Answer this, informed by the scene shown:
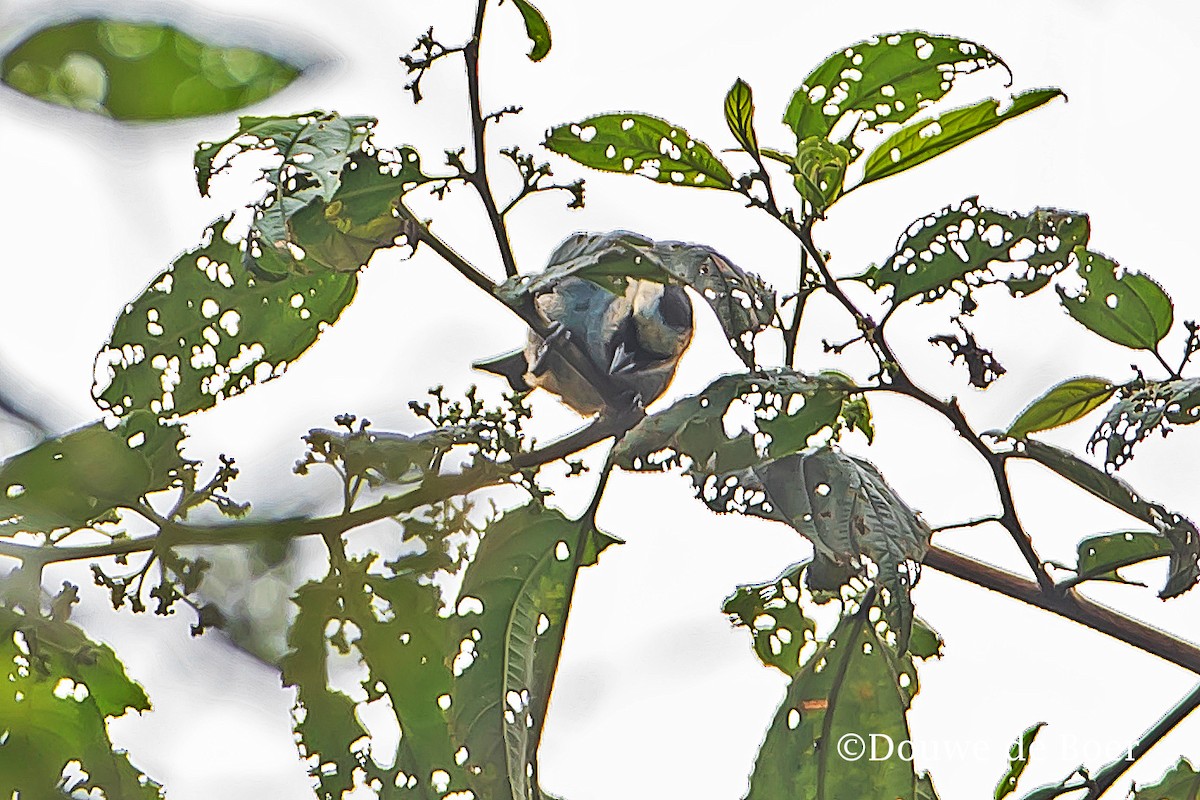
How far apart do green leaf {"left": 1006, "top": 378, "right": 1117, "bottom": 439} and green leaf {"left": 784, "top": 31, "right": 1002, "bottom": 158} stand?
0.13 meters

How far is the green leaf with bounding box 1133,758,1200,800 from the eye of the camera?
0.48 m

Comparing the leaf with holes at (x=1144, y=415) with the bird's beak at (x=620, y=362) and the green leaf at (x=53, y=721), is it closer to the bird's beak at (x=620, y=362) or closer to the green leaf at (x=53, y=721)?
the bird's beak at (x=620, y=362)

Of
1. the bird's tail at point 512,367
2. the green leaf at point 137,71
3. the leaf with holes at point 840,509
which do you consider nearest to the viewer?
the green leaf at point 137,71

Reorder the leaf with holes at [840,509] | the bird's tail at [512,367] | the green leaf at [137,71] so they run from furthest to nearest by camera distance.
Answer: the bird's tail at [512,367]
the leaf with holes at [840,509]
the green leaf at [137,71]

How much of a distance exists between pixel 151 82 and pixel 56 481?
0.59 feet

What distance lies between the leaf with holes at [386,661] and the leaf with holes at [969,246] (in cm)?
20

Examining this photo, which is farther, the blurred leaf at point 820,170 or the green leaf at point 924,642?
the green leaf at point 924,642

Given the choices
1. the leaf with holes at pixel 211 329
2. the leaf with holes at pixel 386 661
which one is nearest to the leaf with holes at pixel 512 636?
the leaf with holes at pixel 386 661

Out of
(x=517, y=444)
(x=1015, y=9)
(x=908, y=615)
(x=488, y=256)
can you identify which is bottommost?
(x=908, y=615)

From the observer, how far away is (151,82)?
23 centimetres

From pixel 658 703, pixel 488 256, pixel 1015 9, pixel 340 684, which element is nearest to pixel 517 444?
pixel 340 684

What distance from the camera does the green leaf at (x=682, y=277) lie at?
0.35 metres

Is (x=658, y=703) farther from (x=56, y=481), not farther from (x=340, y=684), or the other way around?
(x=56, y=481)

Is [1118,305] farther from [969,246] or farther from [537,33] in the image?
[537,33]
